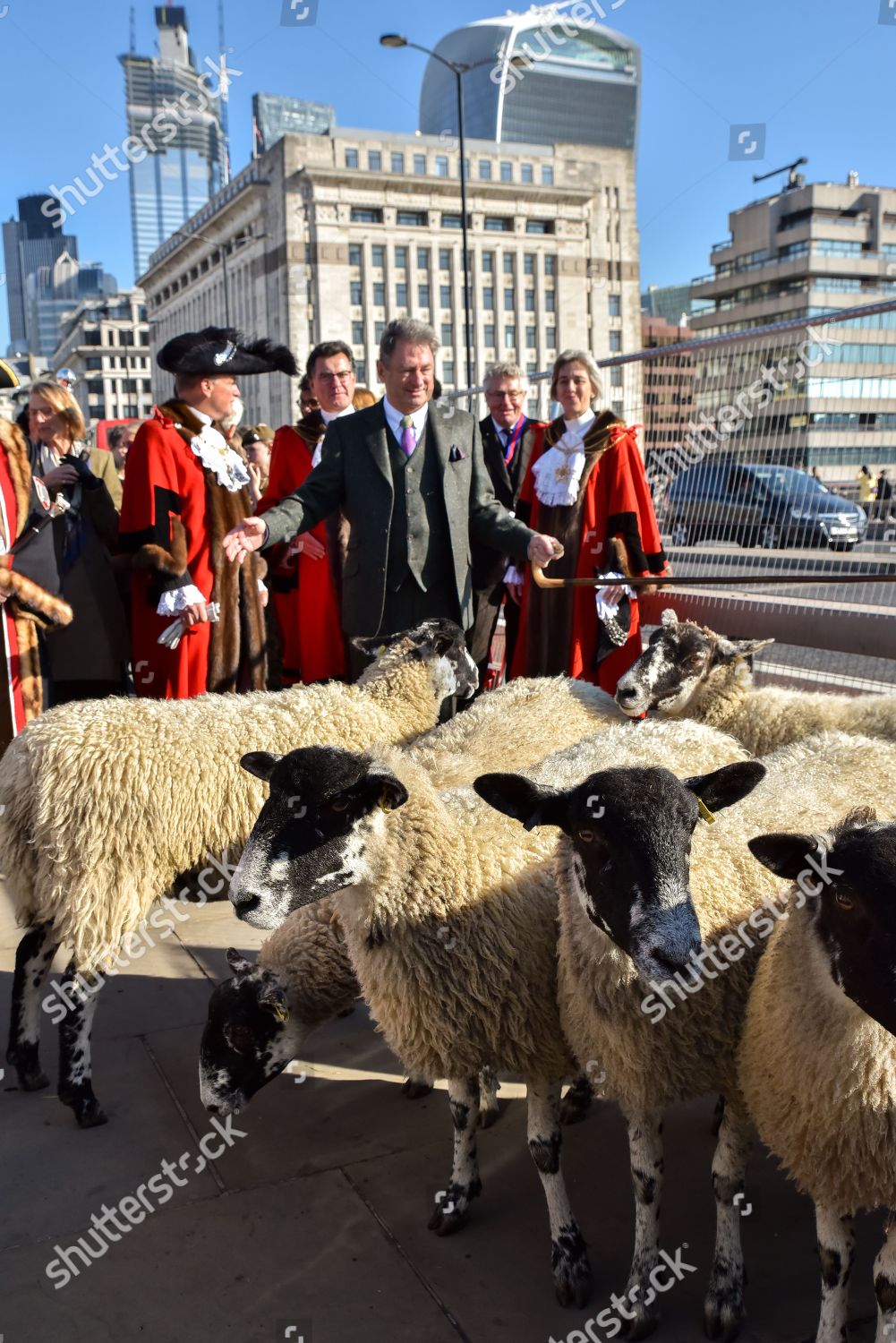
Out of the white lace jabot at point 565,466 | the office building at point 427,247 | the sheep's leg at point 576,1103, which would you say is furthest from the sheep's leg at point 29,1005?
the office building at point 427,247

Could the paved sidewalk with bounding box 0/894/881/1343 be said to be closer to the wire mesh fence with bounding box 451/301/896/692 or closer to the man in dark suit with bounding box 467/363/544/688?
the man in dark suit with bounding box 467/363/544/688

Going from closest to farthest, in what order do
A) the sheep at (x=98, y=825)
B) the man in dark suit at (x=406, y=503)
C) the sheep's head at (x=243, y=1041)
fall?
the sheep's head at (x=243, y=1041) < the sheep at (x=98, y=825) < the man in dark suit at (x=406, y=503)

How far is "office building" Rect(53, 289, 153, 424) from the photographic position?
128875mm

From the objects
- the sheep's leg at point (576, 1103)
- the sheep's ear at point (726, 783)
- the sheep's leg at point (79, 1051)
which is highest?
the sheep's ear at point (726, 783)

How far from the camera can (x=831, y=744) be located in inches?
144

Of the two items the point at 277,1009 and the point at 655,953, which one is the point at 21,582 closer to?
the point at 277,1009

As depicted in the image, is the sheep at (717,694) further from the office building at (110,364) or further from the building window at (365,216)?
the office building at (110,364)

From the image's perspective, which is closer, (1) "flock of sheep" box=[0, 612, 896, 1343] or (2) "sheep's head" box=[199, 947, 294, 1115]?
(1) "flock of sheep" box=[0, 612, 896, 1343]

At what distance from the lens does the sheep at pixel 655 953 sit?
7.63 feet

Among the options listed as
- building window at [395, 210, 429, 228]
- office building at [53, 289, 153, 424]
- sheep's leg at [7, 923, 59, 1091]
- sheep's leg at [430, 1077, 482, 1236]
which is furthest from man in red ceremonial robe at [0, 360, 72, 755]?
office building at [53, 289, 153, 424]

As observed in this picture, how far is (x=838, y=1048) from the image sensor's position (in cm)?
225

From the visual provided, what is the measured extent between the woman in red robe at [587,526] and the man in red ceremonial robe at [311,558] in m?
Result: 1.12

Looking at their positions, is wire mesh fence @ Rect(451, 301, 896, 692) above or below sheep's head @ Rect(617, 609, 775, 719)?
above

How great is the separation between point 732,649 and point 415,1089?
8.00ft
